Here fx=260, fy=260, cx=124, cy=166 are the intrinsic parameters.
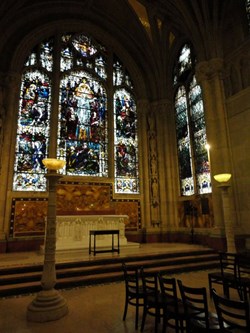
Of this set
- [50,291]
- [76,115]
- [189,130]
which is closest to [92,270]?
[50,291]

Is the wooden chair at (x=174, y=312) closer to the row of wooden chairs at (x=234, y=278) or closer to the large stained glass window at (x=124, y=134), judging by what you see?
the row of wooden chairs at (x=234, y=278)

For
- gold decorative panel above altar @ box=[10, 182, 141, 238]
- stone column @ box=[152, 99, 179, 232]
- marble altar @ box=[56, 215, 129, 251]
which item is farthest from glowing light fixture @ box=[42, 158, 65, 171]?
stone column @ box=[152, 99, 179, 232]

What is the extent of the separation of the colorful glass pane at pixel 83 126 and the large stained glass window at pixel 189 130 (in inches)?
166

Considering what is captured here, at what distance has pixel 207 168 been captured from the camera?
12.4m

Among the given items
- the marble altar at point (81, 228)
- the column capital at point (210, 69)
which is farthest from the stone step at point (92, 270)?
the column capital at point (210, 69)

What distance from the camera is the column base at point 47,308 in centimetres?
469

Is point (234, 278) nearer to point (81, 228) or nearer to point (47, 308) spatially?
point (47, 308)

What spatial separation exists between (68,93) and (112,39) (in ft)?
15.3

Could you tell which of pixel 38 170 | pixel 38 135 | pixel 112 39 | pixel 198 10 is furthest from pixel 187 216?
pixel 112 39

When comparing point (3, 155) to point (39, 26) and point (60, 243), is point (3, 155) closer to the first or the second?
point (60, 243)

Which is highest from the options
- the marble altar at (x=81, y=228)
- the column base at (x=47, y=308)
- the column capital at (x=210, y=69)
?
the column capital at (x=210, y=69)

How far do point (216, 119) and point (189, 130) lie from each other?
2756 millimetres

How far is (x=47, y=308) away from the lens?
480cm

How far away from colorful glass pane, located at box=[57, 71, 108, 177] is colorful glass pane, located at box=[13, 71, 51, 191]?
803 mm
